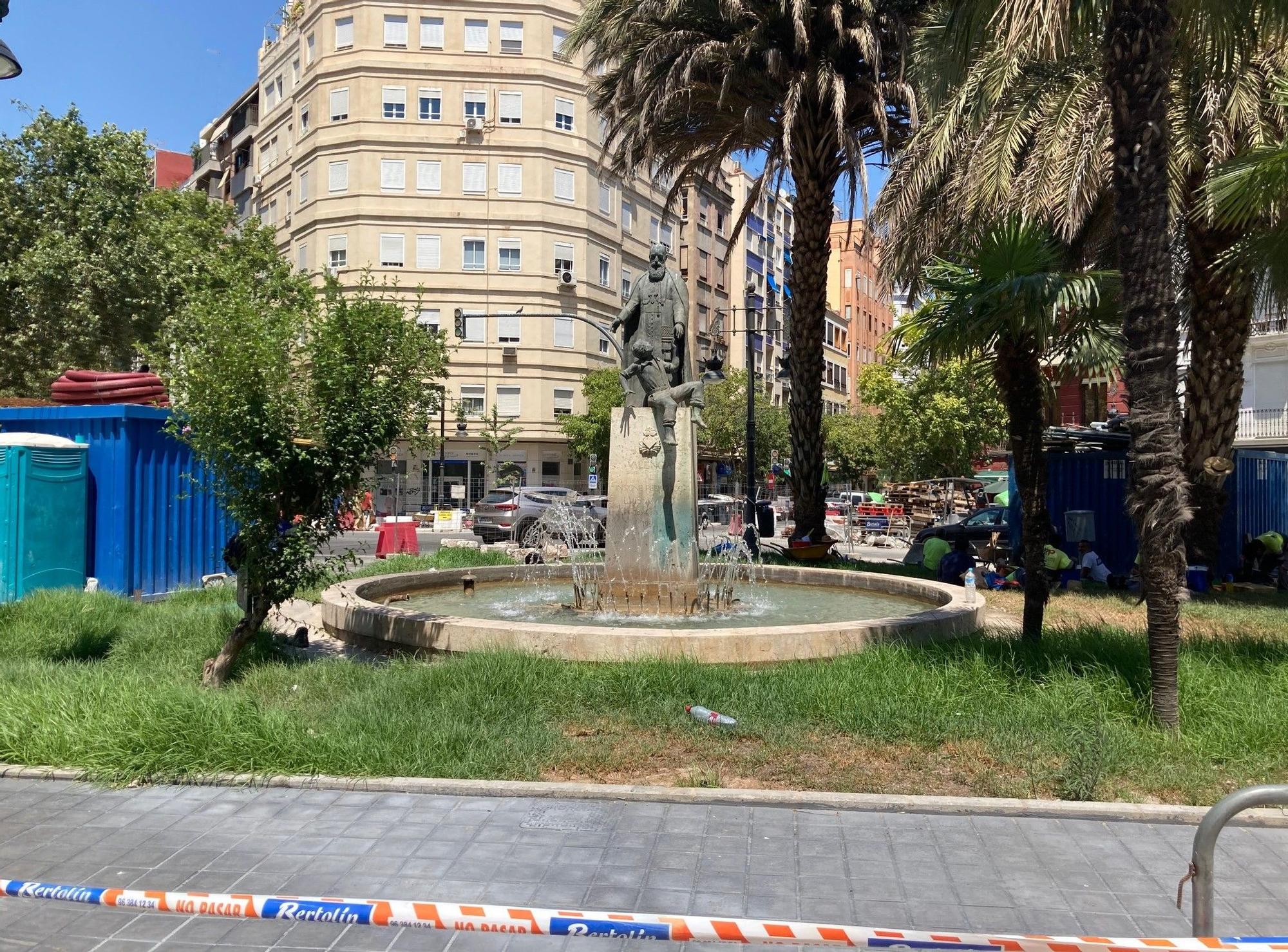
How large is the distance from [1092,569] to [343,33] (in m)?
40.2

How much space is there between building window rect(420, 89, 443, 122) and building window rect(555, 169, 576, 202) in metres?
5.61

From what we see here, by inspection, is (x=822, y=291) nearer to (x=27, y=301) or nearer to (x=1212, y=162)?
(x=1212, y=162)

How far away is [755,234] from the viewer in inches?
2753

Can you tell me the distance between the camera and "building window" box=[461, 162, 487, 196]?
43469 mm

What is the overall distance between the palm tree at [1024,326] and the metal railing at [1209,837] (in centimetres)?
551

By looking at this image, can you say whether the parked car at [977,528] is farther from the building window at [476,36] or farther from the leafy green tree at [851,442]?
the leafy green tree at [851,442]

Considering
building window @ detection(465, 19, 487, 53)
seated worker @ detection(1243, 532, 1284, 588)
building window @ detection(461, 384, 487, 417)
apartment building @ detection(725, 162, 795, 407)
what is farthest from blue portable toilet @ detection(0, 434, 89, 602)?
apartment building @ detection(725, 162, 795, 407)

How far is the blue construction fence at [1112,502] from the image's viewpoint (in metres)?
16.9

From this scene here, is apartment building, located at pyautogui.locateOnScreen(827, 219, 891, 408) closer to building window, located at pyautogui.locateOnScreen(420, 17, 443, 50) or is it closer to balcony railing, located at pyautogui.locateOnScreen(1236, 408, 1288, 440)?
building window, located at pyautogui.locateOnScreen(420, 17, 443, 50)

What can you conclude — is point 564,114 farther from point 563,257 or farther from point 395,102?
point 395,102

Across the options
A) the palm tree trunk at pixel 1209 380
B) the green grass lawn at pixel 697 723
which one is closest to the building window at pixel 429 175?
the palm tree trunk at pixel 1209 380

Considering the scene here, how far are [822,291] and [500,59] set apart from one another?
3305 cm

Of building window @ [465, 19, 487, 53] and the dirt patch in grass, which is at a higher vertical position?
building window @ [465, 19, 487, 53]

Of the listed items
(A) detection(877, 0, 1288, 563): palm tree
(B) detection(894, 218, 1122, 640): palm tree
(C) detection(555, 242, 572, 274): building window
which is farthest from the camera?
(C) detection(555, 242, 572, 274): building window
